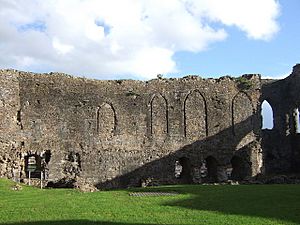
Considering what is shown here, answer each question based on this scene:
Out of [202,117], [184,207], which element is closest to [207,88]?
[202,117]

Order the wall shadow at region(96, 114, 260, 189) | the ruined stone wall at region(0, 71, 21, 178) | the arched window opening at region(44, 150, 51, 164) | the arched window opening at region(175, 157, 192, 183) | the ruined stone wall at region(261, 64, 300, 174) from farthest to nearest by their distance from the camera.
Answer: the ruined stone wall at region(261, 64, 300, 174) < the arched window opening at region(175, 157, 192, 183) < the wall shadow at region(96, 114, 260, 189) < the arched window opening at region(44, 150, 51, 164) < the ruined stone wall at region(0, 71, 21, 178)

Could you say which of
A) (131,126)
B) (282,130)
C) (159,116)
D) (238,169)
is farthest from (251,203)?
(282,130)

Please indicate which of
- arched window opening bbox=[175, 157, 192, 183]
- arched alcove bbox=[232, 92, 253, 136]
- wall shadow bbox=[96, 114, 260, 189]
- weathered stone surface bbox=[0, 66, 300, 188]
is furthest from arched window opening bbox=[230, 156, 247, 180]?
arched window opening bbox=[175, 157, 192, 183]

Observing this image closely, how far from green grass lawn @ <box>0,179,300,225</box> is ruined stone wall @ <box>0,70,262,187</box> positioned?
1026 centimetres

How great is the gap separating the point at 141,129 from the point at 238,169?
28.5 feet

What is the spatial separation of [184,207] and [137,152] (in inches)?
707

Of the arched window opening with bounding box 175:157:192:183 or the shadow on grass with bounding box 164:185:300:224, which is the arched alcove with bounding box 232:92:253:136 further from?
the shadow on grass with bounding box 164:185:300:224

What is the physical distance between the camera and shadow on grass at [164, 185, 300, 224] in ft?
51.0

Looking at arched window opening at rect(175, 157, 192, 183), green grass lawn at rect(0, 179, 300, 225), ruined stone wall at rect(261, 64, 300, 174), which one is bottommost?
green grass lawn at rect(0, 179, 300, 225)

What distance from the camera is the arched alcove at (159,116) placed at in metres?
35.7

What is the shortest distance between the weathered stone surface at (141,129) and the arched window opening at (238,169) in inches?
3.1

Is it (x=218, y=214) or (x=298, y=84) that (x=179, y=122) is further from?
(x=218, y=214)

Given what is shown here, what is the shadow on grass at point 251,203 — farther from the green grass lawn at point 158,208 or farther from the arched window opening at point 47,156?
the arched window opening at point 47,156

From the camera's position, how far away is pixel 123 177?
33.9 meters
